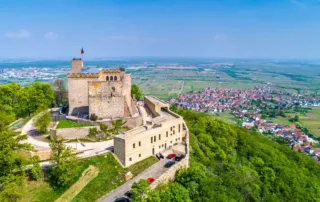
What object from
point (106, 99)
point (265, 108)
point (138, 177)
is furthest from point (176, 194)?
point (265, 108)

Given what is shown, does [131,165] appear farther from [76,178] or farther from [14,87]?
[14,87]

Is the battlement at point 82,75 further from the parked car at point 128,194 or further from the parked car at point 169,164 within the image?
the parked car at point 128,194

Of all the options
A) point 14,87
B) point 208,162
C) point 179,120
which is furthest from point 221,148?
point 14,87

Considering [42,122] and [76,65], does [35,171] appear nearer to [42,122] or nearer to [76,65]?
[42,122]

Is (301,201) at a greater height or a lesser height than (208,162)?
lesser

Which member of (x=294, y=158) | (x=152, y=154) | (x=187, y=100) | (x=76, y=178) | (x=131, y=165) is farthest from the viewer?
(x=187, y=100)

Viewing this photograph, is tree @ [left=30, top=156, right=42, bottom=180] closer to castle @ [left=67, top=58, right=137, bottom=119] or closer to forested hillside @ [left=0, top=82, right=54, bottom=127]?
castle @ [left=67, top=58, right=137, bottom=119]

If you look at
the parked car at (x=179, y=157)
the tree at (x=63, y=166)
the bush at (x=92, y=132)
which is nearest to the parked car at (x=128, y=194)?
the tree at (x=63, y=166)
